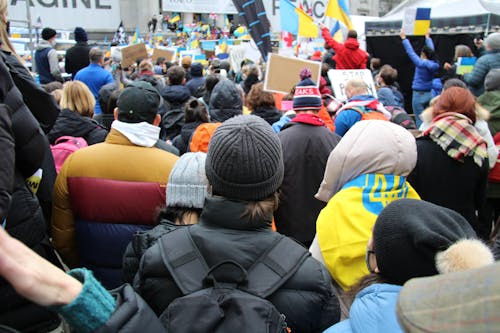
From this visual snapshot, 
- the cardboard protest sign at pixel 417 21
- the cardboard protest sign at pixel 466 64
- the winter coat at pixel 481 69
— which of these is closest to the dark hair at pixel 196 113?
the winter coat at pixel 481 69

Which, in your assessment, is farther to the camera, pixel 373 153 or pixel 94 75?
pixel 94 75

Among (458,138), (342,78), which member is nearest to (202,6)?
(342,78)

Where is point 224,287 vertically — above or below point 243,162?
below

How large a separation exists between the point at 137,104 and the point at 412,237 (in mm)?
1802

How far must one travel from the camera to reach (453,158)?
3504mm

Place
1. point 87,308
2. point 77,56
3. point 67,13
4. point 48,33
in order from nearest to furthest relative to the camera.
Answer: point 87,308 < point 48,33 < point 77,56 < point 67,13

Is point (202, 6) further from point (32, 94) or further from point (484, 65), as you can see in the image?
point (32, 94)

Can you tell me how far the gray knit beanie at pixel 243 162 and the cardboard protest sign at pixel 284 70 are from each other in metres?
4.40

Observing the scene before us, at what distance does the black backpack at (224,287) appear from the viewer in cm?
144

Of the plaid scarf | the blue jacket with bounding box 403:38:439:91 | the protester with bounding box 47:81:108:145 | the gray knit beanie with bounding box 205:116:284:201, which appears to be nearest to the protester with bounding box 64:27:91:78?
the protester with bounding box 47:81:108:145

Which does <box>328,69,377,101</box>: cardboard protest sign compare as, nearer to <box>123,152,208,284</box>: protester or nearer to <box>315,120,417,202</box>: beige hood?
<box>315,120,417,202</box>: beige hood

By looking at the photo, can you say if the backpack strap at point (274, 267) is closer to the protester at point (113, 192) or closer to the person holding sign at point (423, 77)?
the protester at point (113, 192)

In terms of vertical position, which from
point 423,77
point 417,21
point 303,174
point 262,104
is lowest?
point 303,174

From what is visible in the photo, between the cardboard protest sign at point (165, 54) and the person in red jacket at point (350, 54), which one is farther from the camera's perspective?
the cardboard protest sign at point (165, 54)
